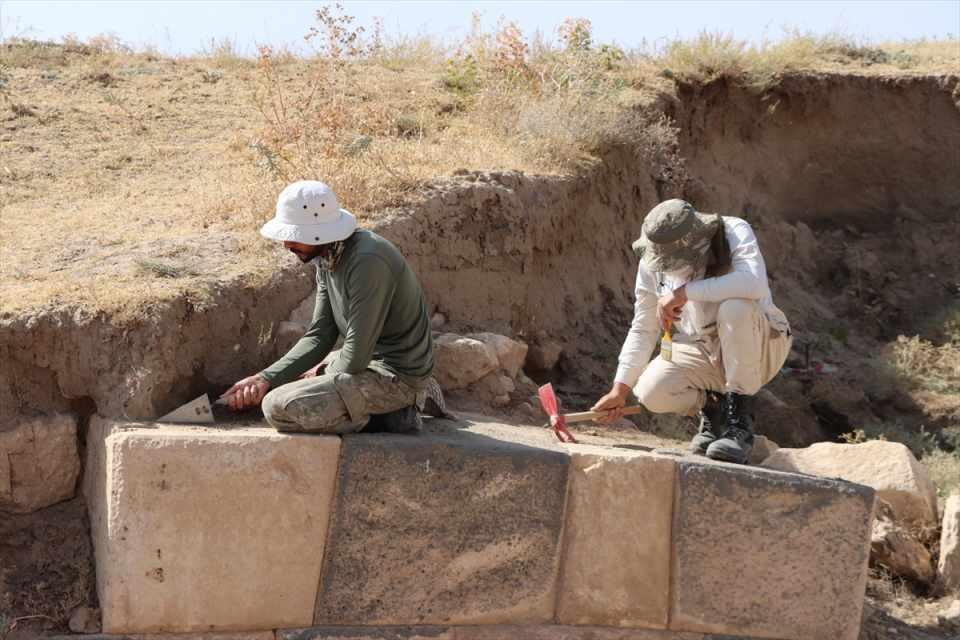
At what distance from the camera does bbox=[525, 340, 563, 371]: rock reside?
282 inches

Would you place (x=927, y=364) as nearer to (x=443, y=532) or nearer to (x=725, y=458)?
(x=725, y=458)

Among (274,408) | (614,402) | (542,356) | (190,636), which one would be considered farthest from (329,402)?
(542,356)

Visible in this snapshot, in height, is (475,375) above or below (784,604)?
above

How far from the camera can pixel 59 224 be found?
21.3 ft

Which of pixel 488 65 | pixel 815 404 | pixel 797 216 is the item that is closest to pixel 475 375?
pixel 815 404

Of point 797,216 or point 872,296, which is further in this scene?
point 797,216

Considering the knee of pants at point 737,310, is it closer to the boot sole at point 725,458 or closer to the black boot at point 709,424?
the black boot at point 709,424

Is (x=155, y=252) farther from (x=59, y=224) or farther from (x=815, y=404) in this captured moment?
(x=815, y=404)

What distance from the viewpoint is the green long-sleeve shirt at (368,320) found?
4527mm

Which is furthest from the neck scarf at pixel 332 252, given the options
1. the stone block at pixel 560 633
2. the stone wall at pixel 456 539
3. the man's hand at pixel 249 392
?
the stone block at pixel 560 633

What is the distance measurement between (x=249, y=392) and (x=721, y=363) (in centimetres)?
213

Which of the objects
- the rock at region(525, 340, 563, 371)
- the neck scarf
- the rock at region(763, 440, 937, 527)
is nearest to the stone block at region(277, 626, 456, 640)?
the neck scarf

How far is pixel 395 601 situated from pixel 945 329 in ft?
22.5

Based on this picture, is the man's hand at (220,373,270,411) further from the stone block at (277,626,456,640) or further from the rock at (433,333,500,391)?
the rock at (433,333,500,391)
